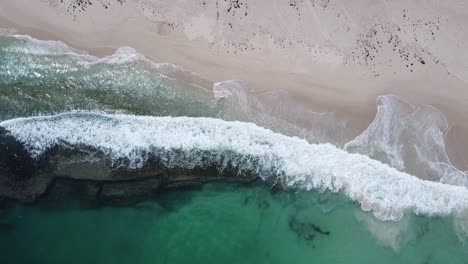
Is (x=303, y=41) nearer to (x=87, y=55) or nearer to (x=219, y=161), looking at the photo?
(x=219, y=161)

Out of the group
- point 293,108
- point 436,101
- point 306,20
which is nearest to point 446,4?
point 436,101

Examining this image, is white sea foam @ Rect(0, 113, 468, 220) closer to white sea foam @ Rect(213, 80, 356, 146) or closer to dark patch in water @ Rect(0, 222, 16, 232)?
white sea foam @ Rect(213, 80, 356, 146)

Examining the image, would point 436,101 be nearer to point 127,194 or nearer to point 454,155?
point 454,155

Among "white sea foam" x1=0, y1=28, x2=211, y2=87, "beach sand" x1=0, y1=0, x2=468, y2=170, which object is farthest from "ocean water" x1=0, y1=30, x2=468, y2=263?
"beach sand" x1=0, y1=0, x2=468, y2=170

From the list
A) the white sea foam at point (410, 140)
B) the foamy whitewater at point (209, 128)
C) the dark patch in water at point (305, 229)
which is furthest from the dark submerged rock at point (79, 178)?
the white sea foam at point (410, 140)

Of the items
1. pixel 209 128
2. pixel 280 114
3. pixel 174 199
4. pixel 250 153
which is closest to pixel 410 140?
pixel 280 114

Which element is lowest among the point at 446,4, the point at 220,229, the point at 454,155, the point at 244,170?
the point at 220,229
